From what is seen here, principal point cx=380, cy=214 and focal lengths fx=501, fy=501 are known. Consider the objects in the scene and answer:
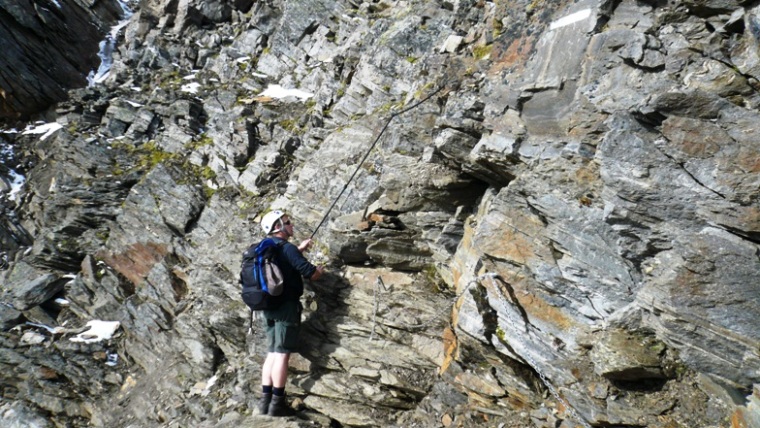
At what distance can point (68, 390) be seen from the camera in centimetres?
1577

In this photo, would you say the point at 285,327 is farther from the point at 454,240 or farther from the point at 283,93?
the point at 283,93

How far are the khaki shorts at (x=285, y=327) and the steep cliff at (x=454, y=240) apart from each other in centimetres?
63

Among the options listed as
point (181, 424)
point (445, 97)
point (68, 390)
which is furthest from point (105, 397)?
point (445, 97)

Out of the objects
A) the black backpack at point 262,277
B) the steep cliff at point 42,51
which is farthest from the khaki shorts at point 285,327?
the steep cliff at point 42,51

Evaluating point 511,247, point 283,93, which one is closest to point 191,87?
point 283,93

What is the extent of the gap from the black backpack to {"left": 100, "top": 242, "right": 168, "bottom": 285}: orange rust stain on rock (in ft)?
28.4

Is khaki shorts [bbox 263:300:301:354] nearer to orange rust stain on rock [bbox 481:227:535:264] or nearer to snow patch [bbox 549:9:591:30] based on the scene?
orange rust stain on rock [bbox 481:227:535:264]

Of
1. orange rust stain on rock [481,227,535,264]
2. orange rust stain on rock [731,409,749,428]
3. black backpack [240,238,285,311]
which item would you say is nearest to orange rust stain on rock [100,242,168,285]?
black backpack [240,238,285,311]

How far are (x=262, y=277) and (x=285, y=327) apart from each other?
0.98 metres

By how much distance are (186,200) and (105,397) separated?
252 inches

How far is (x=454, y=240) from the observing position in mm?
9000

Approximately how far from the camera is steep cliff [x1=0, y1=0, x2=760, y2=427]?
212 inches

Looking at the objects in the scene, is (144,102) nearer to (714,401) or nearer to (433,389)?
(433,389)

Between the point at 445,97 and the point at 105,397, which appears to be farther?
the point at 105,397
